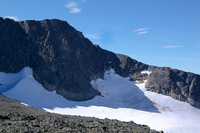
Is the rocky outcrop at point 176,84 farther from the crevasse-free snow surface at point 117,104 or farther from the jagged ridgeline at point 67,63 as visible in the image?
the crevasse-free snow surface at point 117,104

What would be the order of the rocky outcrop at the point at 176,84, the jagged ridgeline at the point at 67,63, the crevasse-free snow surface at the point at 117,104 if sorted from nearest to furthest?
the crevasse-free snow surface at the point at 117,104 < the jagged ridgeline at the point at 67,63 < the rocky outcrop at the point at 176,84

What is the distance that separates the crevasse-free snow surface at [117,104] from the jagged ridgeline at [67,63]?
9.02 feet

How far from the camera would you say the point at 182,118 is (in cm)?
5969

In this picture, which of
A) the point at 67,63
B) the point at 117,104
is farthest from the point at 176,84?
the point at 67,63

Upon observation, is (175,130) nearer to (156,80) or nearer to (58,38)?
(156,80)

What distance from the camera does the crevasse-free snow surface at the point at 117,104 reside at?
51.0m

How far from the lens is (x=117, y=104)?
65.2 metres

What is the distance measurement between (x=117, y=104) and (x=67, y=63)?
17.7 metres

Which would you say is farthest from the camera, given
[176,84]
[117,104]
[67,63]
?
[176,84]

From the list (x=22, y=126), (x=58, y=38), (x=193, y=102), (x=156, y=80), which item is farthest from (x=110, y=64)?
(x=22, y=126)

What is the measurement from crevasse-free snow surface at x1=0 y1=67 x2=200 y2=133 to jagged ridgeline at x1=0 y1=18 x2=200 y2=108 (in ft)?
9.02

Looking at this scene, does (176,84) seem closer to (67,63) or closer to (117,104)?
(117,104)

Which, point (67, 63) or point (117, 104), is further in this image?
point (67, 63)

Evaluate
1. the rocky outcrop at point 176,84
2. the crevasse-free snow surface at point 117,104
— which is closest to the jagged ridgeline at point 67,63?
the rocky outcrop at point 176,84
